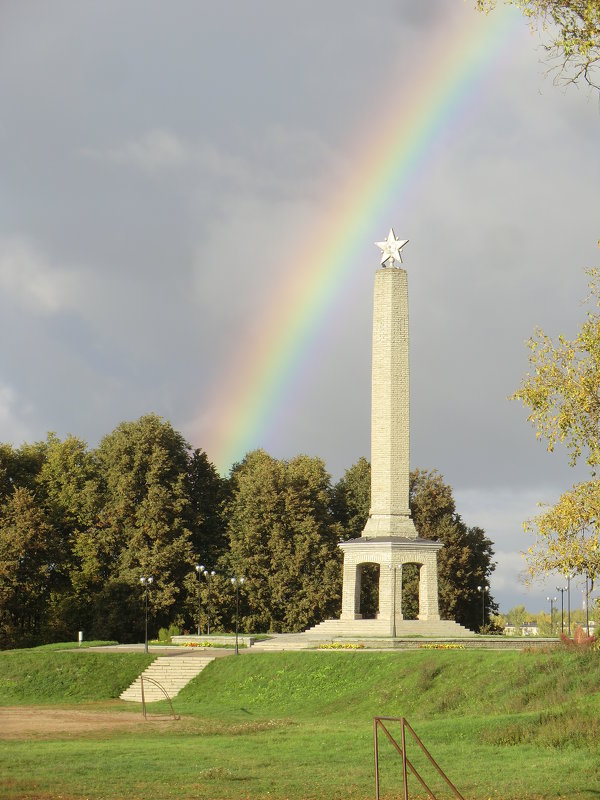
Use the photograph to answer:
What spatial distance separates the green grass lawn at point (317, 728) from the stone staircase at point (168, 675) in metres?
0.76

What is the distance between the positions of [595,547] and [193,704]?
28236mm

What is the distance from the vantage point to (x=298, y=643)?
53.8 metres

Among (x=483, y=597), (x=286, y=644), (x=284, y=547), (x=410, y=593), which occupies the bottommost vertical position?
(x=286, y=644)

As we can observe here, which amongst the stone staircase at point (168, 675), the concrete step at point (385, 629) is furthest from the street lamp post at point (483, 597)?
the stone staircase at point (168, 675)

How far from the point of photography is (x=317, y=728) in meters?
32.0

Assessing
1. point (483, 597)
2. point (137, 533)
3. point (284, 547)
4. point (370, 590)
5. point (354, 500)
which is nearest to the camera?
point (137, 533)

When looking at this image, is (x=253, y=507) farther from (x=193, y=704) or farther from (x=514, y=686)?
(x=514, y=686)

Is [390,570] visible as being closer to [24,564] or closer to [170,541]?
[170,541]

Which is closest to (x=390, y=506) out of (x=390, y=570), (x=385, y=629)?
(x=390, y=570)

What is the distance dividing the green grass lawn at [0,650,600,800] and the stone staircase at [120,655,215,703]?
0.76 metres

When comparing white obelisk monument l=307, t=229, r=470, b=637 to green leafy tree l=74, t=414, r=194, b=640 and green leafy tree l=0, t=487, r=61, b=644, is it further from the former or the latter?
green leafy tree l=0, t=487, r=61, b=644

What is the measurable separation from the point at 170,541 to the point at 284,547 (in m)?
7.61

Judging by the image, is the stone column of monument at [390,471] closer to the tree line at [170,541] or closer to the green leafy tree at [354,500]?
the tree line at [170,541]

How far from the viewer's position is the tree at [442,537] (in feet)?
240
